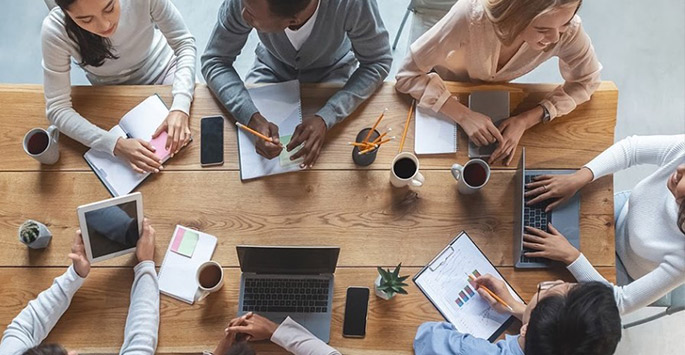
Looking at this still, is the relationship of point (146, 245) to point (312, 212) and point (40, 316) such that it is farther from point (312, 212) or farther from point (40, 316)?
point (312, 212)

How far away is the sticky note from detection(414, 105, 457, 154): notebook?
684mm

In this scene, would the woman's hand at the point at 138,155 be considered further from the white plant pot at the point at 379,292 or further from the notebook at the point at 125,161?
the white plant pot at the point at 379,292

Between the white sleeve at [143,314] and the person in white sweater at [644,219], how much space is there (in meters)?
1.02

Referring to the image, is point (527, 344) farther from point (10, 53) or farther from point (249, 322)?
point (10, 53)

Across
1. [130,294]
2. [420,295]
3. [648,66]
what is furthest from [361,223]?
[648,66]

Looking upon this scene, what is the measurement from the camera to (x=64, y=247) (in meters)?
1.55

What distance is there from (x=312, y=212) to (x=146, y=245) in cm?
46

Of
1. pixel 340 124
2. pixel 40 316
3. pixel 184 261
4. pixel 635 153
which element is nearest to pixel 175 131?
pixel 184 261

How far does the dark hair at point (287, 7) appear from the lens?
1292 millimetres

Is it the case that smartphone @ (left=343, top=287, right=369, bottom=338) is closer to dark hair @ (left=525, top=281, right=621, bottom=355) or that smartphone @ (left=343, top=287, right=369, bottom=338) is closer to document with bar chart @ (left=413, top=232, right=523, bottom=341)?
document with bar chart @ (left=413, top=232, right=523, bottom=341)

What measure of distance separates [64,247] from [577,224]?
1442 millimetres

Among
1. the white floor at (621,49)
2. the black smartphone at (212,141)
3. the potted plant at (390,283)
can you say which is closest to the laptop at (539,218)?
the potted plant at (390,283)

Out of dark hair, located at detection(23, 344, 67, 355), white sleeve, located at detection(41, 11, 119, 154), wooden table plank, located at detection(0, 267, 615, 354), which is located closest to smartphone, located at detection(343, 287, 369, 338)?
wooden table plank, located at detection(0, 267, 615, 354)

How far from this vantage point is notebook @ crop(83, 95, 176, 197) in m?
1.61
